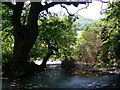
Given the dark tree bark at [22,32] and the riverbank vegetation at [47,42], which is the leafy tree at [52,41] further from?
the dark tree bark at [22,32]

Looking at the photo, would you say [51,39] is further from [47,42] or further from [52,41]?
[47,42]

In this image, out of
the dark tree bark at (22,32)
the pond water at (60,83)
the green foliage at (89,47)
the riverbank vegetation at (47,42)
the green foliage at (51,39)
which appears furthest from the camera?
the green foliage at (89,47)

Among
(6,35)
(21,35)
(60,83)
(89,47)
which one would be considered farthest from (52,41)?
(60,83)

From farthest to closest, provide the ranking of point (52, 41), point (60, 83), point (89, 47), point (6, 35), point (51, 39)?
point (89, 47), point (52, 41), point (51, 39), point (6, 35), point (60, 83)

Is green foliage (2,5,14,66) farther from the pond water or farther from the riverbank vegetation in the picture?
the pond water

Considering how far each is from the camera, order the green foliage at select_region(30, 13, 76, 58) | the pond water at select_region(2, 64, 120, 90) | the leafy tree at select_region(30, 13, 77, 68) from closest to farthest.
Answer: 1. the pond water at select_region(2, 64, 120, 90)
2. the green foliage at select_region(30, 13, 76, 58)
3. the leafy tree at select_region(30, 13, 77, 68)

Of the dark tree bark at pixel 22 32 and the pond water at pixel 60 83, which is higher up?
the dark tree bark at pixel 22 32

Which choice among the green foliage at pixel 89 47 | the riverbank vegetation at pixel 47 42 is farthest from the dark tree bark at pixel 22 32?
the green foliage at pixel 89 47

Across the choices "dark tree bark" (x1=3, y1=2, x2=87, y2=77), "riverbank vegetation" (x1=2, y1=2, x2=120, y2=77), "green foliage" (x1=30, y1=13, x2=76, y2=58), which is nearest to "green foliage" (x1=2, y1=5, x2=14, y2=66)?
"riverbank vegetation" (x1=2, y1=2, x2=120, y2=77)

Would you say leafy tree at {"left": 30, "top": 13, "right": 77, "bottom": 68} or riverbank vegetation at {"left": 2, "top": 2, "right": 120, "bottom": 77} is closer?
riverbank vegetation at {"left": 2, "top": 2, "right": 120, "bottom": 77}

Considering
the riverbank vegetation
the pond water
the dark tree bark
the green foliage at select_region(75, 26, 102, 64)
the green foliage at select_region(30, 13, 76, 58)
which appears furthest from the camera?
the green foliage at select_region(75, 26, 102, 64)

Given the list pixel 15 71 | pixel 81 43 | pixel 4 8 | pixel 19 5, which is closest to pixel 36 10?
pixel 19 5

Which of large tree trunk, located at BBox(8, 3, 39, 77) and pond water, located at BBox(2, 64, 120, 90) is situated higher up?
large tree trunk, located at BBox(8, 3, 39, 77)

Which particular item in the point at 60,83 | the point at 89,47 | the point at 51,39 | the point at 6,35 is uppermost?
the point at 6,35
